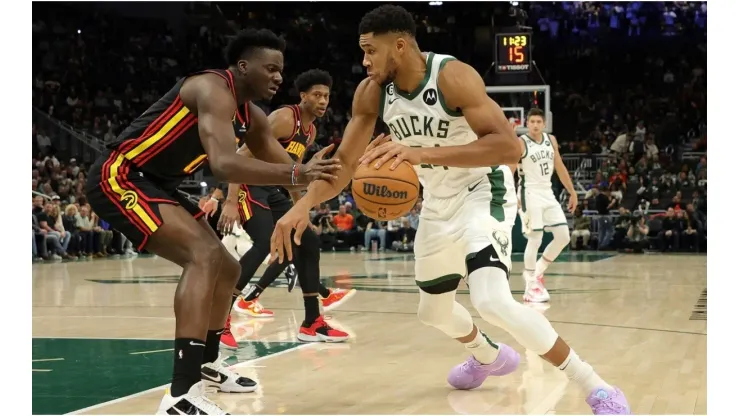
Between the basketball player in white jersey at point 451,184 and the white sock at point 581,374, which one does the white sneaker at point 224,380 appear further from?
the white sock at point 581,374

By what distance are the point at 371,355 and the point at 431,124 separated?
226 centimetres

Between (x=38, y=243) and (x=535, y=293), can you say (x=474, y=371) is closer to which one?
(x=535, y=293)

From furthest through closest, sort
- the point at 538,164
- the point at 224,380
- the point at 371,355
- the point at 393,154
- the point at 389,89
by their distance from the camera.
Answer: the point at 538,164
the point at 371,355
the point at 224,380
the point at 389,89
the point at 393,154

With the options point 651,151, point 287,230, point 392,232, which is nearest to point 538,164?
point 287,230

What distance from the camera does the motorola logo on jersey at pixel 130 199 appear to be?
4.48 m

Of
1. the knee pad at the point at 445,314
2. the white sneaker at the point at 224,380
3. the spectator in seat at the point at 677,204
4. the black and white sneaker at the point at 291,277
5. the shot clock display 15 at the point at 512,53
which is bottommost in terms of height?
the white sneaker at the point at 224,380

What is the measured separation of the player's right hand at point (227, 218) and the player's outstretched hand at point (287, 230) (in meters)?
1.86

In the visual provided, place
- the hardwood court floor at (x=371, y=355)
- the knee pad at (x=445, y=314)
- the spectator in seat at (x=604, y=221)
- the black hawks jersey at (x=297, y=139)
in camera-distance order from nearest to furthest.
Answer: the hardwood court floor at (x=371, y=355)
the knee pad at (x=445, y=314)
the black hawks jersey at (x=297, y=139)
the spectator in seat at (x=604, y=221)

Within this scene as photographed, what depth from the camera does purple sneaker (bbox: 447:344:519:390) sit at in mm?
5219

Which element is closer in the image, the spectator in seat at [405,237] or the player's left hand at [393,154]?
the player's left hand at [393,154]

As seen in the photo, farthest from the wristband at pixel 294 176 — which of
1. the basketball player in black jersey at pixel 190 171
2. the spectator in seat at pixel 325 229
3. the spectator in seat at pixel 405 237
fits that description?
the spectator in seat at pixel 325 229

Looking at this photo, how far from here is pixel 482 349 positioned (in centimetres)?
522
